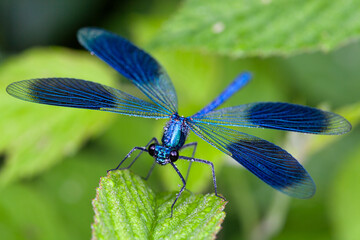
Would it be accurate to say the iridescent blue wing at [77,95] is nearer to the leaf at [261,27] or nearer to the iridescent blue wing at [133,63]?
the iridescent blue wing at [133,63]

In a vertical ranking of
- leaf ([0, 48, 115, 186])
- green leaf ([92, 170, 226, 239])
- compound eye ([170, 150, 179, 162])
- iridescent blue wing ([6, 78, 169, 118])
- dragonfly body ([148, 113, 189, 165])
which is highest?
leaf ([0, 48, 115, 186])

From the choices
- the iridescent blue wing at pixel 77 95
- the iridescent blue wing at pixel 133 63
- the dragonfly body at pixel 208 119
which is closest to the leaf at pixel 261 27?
the iridescent blue wing at pixel 133 63

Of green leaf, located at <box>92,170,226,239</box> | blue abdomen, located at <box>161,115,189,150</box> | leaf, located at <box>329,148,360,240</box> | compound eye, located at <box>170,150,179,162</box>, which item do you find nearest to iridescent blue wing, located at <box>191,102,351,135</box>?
blue abdomen, located at <box>161,115,189,150</box>

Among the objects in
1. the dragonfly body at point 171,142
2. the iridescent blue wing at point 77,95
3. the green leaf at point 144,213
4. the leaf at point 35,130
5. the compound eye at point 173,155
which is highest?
the leaf at point 35,130

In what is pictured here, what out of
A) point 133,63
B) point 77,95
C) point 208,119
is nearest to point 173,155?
point 208,119

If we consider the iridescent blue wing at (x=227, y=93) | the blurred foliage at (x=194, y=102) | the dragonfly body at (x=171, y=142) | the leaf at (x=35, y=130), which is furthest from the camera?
the leaf at (x=35, y=130)

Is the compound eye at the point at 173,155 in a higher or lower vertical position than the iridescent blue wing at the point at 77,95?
lower

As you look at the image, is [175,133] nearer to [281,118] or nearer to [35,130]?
[281,118]

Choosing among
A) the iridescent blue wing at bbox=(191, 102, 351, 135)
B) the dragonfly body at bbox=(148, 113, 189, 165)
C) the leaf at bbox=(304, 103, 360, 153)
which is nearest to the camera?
the iridescent blue wing at bbox=(191, 102, 351, 135)

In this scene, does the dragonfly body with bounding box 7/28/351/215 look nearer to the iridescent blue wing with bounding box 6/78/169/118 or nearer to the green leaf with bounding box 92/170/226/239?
the iridescent blue wing with bounding box 6/78/169/118
